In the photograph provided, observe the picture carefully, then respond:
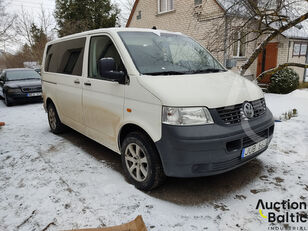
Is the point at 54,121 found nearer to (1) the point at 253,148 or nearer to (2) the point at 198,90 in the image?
(2) the point at 198,90

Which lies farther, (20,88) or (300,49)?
(300,49)

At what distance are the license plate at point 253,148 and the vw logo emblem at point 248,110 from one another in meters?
0.37

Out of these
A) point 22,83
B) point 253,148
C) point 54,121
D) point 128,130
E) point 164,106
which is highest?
point 164,106

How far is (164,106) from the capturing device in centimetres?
258

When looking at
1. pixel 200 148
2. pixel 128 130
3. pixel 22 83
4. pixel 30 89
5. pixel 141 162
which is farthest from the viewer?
pixel 22 83

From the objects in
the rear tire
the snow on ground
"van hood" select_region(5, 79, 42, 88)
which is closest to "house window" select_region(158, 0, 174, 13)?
"van hood" select_region(5, 79, 42, 88)

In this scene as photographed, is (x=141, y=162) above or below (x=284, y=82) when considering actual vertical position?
below

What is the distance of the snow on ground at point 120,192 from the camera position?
256 centimetres

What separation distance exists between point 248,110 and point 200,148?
0.86 metres

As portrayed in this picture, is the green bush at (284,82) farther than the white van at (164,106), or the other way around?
the green bush at (284,82)

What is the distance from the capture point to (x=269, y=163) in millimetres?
3838

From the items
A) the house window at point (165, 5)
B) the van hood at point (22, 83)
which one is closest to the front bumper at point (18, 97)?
the van hood at point (22, 83)

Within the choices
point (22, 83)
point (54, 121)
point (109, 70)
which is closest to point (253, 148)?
point (109, 70)

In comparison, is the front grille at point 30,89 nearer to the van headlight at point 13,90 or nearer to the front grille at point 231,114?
the van headlight at point 13,90
